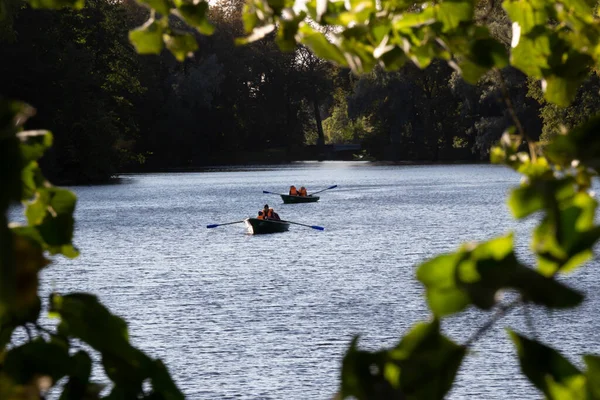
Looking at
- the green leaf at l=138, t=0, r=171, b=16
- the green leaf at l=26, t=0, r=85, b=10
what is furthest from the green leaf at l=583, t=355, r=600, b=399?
the green leaf at l=26, t=0, r=85, b=10

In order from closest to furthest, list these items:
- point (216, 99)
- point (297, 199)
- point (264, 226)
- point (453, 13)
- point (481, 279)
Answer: point (481, 279), point (453, 13), point (264, 226), point (297, 199), point (216, 99)

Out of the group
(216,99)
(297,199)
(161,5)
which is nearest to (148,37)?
(161,5)

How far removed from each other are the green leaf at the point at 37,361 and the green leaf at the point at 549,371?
560 mm

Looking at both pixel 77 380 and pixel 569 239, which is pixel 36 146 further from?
pixel 569 239

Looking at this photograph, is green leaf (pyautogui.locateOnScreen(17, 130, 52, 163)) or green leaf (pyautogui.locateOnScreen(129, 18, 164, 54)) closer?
green leaf (pyautogui.locateOnScreen(17, 130, 52, 163))

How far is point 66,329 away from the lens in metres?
1.33

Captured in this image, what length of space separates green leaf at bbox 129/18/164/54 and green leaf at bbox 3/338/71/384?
45cm

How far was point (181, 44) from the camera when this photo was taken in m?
1.64

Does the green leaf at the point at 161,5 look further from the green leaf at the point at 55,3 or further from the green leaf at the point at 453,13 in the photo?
the green leaf at the point at 453,13

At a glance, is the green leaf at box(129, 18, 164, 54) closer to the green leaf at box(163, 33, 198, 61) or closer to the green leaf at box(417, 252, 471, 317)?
the green leaf at box(163, 33, 198, 61)

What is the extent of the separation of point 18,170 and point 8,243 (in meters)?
0.07

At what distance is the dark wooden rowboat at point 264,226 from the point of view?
3869cm

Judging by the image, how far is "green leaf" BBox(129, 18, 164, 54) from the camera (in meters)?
1.51

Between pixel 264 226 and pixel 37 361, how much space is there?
38.0 metres
